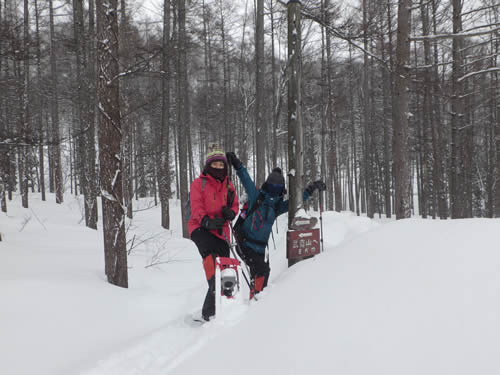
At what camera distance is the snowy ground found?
5.33 ft

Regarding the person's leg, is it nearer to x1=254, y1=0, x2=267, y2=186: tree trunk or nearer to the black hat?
the black hat

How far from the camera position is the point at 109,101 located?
4422 millimetres

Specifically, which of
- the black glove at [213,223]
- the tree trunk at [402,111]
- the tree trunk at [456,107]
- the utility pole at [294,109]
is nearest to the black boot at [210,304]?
the black glove at [213,223]

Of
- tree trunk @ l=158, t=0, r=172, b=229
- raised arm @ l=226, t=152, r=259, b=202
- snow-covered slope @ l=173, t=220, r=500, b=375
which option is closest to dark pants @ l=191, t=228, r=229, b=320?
raised arm @ l=226, t=152, r=259, b=202

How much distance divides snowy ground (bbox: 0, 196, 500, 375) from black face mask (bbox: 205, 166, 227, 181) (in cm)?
152

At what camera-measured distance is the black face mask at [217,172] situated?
152 inches

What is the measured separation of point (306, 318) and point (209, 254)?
6.02ft

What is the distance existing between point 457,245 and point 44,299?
4.21 metres

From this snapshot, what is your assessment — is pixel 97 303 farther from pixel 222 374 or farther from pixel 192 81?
pixel 192 81

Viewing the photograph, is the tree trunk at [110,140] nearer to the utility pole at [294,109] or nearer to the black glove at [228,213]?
the black glove at [228,213]

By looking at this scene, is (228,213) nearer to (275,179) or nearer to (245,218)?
(245,218)

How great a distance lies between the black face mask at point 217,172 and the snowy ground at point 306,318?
152cm

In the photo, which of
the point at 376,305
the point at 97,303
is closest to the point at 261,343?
the point at 376,305

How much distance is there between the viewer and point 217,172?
388 centimetres
